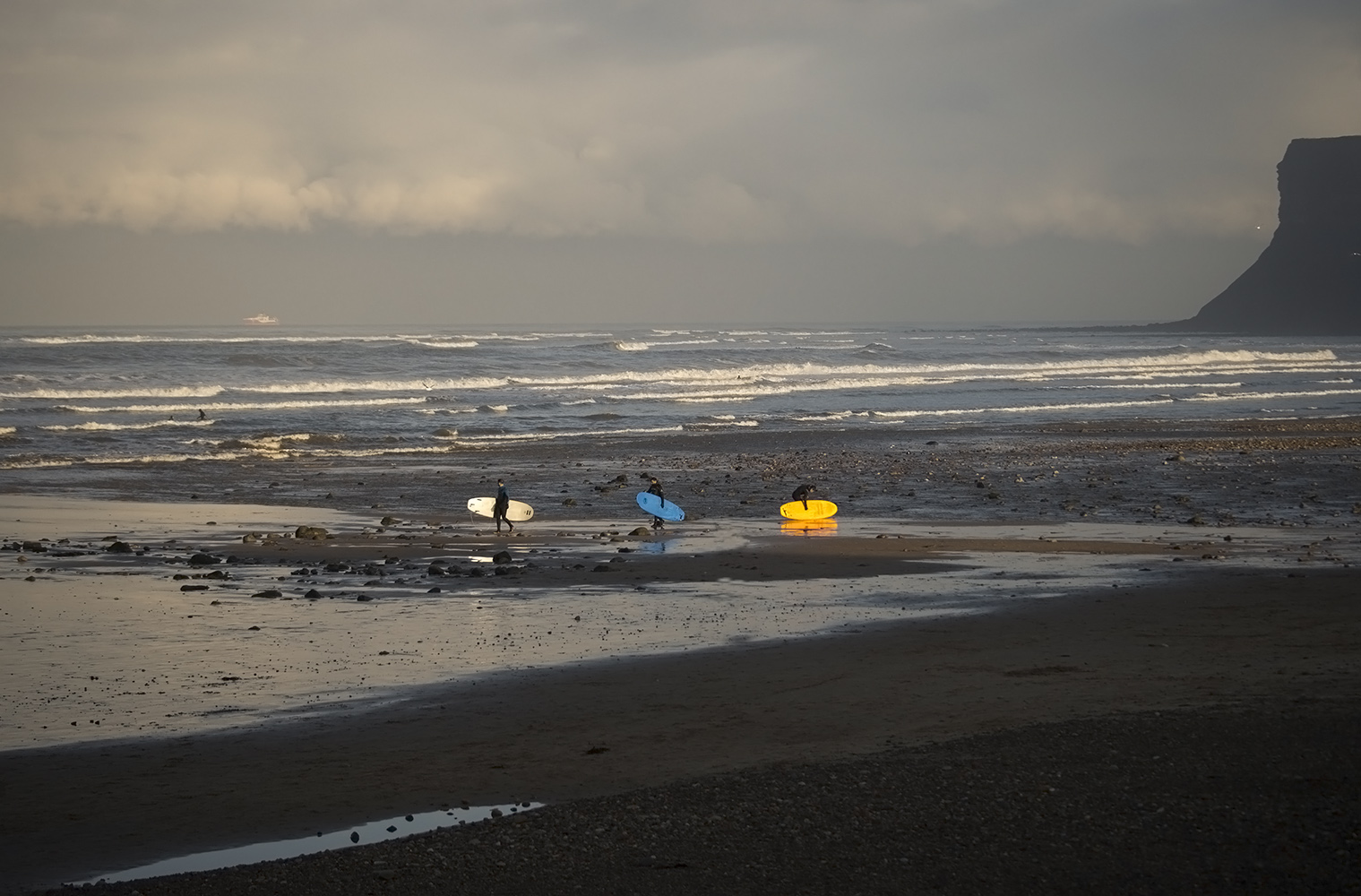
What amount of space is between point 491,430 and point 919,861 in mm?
35795

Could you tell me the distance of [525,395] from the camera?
5694 centimetres

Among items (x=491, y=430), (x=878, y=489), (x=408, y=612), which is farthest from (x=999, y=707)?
(x=491, y=430)

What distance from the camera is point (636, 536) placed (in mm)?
20125

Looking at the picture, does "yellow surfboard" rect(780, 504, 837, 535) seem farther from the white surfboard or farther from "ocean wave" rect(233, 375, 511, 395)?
"ocean wave" rect(233, 375, 511, 395)

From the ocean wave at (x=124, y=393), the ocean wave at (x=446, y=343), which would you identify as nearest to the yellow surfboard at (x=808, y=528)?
the ocean wave at (x=124, y=393)

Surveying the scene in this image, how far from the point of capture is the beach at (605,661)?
322 inches

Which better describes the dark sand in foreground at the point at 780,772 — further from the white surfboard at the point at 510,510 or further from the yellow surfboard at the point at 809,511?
the white surfboard at the point at 510,510

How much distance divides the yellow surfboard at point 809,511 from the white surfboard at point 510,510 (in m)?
4.38

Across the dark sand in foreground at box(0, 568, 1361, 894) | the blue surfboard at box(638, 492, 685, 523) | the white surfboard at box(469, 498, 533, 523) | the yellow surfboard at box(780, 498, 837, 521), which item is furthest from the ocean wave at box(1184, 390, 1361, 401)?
the dark sand in foreground at box(0, 568, 1361, 894)

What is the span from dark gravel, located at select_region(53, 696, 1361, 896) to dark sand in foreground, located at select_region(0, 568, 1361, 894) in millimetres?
20

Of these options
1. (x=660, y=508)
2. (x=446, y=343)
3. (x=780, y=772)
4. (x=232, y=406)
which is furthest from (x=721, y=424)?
(x=446, y=343)

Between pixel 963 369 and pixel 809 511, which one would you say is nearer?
pixel 809 511

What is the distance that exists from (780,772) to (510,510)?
14.5 m

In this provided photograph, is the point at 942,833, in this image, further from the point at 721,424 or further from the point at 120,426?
the point at 120,426
